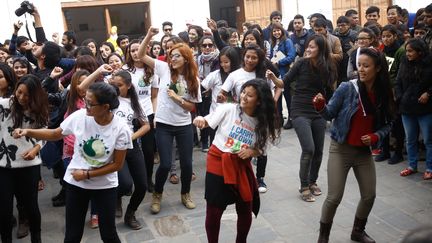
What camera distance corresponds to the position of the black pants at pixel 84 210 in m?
3.52

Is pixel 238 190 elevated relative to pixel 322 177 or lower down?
elevated

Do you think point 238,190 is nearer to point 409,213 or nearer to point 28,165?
point 28,165

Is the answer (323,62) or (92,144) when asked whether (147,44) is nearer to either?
(92,144)

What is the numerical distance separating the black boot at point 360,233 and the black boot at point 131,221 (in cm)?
212

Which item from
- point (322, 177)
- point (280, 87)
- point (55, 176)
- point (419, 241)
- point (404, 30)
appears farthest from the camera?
point (404, 30)

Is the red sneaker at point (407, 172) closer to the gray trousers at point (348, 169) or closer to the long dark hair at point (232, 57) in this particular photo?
the gray trousers at point (348, 169)

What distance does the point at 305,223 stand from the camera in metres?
4.73

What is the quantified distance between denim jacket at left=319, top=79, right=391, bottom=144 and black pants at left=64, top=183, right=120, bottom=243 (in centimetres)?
191

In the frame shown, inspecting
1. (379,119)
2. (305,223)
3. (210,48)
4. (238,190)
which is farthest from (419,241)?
(210,48)

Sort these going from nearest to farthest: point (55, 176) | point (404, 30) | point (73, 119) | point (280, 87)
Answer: point (73, 119)
point (280, 87)
point (55, 176)
point (404, 30)

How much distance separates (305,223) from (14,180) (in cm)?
278

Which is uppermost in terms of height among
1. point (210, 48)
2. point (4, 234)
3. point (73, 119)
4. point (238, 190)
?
point (210, 48)

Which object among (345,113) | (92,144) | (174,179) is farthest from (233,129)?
(174,179)

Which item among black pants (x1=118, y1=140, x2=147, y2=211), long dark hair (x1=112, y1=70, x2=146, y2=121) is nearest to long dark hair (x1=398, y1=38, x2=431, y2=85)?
long dark hair (x1=112, y1=70, x2=146, y2=121)
